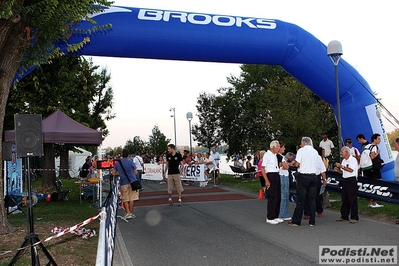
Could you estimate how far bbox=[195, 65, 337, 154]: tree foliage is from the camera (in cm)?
1923

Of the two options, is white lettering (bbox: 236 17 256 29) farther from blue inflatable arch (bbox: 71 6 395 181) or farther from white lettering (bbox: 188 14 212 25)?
white lettering (bbox: 188 14 212 25)

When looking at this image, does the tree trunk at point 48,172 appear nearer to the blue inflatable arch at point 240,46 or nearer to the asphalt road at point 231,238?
the blue inflatable arch at point 240,46

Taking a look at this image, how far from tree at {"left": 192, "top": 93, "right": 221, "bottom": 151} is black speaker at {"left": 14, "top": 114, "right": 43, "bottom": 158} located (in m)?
27.9

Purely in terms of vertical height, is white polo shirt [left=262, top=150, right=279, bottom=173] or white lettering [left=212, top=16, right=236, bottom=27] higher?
white lettering [left=212, top=16, right=236, bottom=27]

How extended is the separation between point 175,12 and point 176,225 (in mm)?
6201

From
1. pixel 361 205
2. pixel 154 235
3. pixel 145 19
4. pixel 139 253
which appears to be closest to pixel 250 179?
pixel 361 205

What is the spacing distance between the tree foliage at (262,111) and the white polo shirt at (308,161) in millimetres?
10093

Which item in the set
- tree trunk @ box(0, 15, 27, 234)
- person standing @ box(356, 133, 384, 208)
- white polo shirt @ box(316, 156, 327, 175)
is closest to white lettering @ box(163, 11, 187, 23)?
tree trunk @ box(0, 15, 27, 234)

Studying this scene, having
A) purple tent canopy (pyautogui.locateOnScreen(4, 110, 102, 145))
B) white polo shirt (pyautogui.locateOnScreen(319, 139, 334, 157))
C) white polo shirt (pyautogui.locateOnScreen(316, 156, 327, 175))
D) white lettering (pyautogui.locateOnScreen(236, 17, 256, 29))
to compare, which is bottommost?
white polo shirt (pyautogui.locateOnScreen(316, 156, 327, 175))

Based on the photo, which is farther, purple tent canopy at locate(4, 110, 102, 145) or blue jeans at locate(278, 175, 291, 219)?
purple tent canopy at locate(4, 110, 102, 145)

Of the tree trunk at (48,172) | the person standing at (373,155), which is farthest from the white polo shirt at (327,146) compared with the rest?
the tree trunk at (48,172)

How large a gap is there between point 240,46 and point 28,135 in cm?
706

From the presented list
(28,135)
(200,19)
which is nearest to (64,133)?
(200,19)

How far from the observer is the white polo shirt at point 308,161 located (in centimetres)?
859
